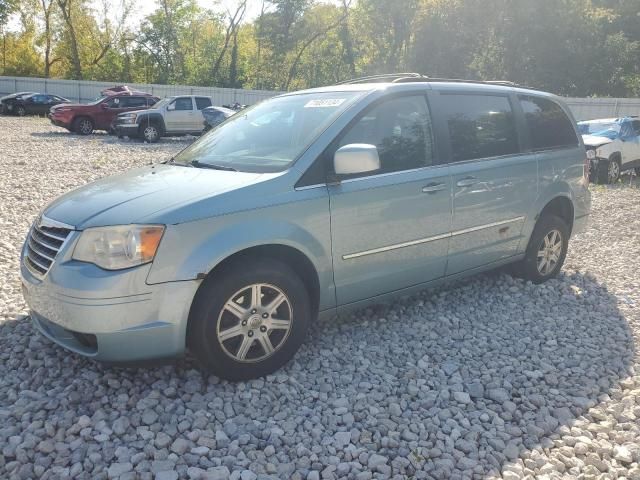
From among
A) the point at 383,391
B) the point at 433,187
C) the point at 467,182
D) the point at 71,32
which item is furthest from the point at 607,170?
the point at 71,32

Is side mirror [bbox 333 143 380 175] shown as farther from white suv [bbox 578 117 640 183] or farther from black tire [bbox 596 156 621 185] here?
black tire [bbox 596 156 621 185]

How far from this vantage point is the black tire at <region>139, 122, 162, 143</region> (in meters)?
20.0

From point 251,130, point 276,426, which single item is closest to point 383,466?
point 276,426

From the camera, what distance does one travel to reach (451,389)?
140 inches

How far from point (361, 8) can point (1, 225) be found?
44.6 metres

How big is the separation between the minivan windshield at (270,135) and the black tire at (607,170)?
10.8 meters

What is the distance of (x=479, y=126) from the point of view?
15.6ft

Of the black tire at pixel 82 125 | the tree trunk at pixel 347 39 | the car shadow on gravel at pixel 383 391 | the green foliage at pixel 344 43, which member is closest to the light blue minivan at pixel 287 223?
the car shadow on gravel at pixel 383 391

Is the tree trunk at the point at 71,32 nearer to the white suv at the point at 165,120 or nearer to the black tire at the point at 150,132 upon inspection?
the white suv at the point at 165,120

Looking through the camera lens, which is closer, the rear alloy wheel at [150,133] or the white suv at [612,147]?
the white suv at [612,147]

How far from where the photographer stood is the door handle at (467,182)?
444 cm

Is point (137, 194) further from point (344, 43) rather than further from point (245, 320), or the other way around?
point (344, 43)

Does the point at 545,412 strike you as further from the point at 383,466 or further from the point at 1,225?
the point at 1,225

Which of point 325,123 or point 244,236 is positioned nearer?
point 244,236
